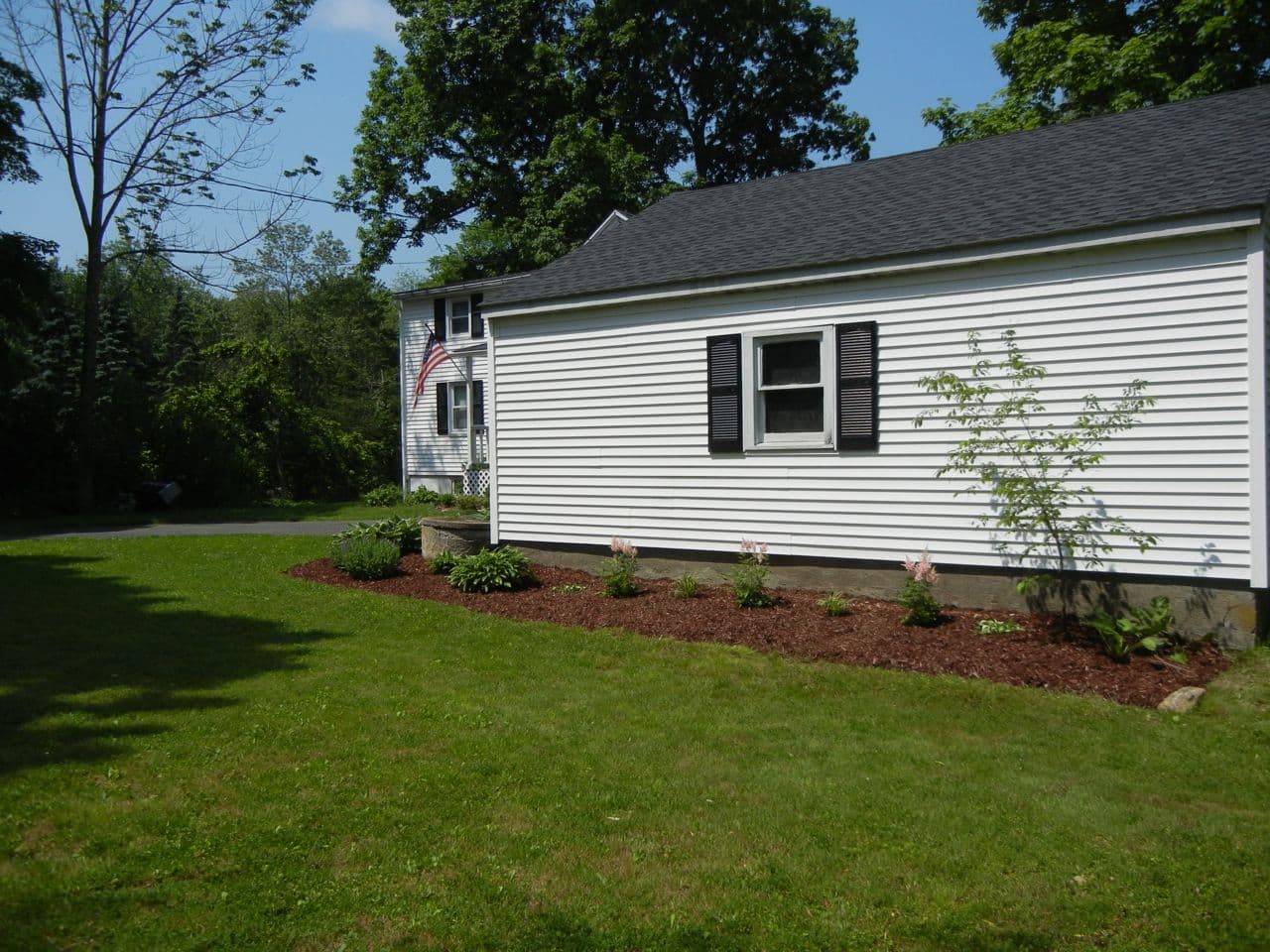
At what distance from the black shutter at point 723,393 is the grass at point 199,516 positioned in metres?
9.29

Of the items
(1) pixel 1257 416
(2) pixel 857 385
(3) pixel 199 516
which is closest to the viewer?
(1) pixel 1257 416

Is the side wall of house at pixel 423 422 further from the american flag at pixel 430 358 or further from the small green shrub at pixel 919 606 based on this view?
the small green shrub at pixel 919 606

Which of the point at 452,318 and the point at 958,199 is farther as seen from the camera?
the point at 452,318

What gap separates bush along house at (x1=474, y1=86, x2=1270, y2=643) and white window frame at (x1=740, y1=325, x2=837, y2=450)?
1.0 inches

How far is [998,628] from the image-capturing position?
812cm

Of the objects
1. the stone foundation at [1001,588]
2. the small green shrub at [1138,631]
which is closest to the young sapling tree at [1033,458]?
the stone foundation at [1001,588]

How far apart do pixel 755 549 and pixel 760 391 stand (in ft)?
5.69

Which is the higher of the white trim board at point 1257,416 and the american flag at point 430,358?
the american flag at point 430,358

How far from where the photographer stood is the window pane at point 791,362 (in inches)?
396

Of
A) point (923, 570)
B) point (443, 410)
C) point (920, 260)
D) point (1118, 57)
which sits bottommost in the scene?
point (923, 570)

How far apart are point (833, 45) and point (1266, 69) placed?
53.8ft

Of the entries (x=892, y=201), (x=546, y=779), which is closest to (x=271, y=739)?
(x=546, y=779)

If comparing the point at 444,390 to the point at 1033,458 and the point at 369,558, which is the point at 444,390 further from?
the point at 1033,458

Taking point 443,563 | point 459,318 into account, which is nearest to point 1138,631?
point 443,563
